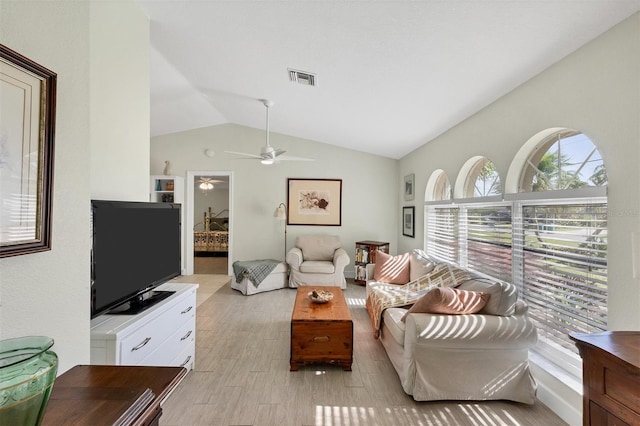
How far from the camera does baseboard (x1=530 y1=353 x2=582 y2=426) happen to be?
5.92ft

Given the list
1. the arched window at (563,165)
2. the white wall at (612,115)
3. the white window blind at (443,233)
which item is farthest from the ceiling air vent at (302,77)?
the white window blind at (443,233)

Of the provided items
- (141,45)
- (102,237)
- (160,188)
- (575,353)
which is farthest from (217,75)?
(575,353)

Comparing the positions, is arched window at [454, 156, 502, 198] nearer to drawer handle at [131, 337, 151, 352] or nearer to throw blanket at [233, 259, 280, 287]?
throw blanket at [233, 259, 280, 287]

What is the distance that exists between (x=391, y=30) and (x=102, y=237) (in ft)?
7.39

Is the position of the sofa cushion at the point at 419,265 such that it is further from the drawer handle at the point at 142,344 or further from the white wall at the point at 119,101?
the white wall at the point at 119,101

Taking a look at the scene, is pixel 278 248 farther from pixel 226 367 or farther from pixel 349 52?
pixel 349 52

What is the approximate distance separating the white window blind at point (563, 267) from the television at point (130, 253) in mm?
2868

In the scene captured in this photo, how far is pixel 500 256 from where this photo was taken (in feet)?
9.18

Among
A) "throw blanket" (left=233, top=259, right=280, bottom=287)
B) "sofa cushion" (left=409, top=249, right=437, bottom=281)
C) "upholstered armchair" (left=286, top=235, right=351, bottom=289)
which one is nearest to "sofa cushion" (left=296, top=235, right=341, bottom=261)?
"upholstered armchair" (left=286, top=235, right=351, bottom=289)

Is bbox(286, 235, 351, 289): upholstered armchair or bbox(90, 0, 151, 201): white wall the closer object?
bbox(90, 0, 151, 201): white wall

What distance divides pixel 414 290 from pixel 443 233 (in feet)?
4.19

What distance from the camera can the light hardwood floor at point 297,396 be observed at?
74.3 inches

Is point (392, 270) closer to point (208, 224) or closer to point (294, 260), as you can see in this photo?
point (294, 260)

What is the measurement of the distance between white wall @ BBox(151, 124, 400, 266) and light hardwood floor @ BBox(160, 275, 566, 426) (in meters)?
2.80
